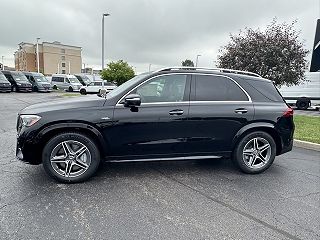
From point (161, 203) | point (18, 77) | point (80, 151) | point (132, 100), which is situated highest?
point (18, 77)

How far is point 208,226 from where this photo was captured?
287 centimetres

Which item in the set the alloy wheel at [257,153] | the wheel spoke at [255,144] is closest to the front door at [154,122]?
the alloy wheel at [257,153]

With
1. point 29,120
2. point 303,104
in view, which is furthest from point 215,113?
point 303,104

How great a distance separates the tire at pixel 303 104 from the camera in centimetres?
1805

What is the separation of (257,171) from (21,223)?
361 centimetres

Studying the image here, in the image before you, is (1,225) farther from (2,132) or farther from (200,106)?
(2,132)

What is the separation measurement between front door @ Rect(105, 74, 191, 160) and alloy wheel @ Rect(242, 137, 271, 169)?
46.2 inches

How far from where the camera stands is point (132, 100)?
378 cm

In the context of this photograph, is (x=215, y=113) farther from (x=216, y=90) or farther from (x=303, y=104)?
(x=303, y=104)

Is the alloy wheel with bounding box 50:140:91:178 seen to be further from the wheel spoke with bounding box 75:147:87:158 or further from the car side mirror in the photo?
the car side mirror

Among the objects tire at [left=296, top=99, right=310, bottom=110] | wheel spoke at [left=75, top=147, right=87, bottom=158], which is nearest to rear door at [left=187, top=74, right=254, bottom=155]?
wheel spoke at [left=75, top=147, right=87, bottom=158]

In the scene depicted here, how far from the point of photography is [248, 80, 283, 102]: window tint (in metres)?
4.57

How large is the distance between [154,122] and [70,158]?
1.34 metres

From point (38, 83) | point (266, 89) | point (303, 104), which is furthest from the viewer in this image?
point (38, 83)
